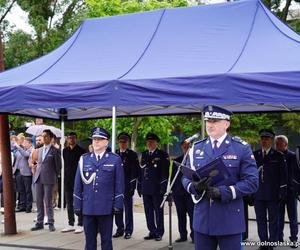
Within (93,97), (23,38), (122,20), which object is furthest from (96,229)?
(23,38)

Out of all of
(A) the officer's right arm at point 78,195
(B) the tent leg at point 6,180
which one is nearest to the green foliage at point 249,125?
(B) the tent leg at point 6,180

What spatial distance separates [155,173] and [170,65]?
2374 mm

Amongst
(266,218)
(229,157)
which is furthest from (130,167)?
(229,157)

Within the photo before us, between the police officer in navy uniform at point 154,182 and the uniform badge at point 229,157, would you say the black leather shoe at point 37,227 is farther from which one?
the uniform badge at point 229,157

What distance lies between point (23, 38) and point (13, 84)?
17892mm

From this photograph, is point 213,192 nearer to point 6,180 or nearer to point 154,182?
point 154,182

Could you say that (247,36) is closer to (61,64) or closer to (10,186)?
(61,64)

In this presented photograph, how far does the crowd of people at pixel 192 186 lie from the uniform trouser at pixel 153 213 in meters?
0.02

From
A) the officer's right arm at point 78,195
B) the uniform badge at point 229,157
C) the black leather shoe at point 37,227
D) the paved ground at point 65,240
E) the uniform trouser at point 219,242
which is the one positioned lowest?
the paved ground at point 65,240

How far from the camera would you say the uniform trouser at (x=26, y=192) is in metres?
12.5

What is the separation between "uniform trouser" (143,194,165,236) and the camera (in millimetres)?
9008

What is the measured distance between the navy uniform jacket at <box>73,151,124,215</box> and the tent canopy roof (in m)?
0.86

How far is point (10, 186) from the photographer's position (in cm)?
972

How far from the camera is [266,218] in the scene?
26.3ft
